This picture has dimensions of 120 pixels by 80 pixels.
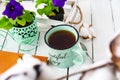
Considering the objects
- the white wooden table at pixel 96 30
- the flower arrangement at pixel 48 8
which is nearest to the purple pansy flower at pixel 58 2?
the flower arrangement at pixel 48 8

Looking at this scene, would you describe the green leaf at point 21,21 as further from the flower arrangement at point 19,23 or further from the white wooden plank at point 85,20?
the white wooden plank at point 85,20

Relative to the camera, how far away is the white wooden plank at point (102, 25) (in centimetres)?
65

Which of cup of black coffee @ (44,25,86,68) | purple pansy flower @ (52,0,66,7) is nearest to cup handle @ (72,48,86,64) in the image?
cup of black coffee @ (44,25,86,68)

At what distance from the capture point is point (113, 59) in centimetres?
52

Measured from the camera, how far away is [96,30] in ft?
2.30

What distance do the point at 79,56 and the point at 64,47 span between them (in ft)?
0.15

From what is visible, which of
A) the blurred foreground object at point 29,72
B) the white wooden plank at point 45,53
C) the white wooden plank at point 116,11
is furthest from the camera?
the white wooden plank at point 116,11

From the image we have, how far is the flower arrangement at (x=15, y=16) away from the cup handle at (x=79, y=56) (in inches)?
5.8

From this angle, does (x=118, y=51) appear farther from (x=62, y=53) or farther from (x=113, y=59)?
(x=62, y=53)

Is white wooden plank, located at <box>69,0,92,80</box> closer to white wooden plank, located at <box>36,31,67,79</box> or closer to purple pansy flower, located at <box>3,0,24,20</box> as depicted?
white wooden plank, located at <box>36,31,67,79</box>

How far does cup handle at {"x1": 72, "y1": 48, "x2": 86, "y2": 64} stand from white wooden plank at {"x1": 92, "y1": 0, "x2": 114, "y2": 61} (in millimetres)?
50

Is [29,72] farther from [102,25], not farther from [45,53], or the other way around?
[102,25]

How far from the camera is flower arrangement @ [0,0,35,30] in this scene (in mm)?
595

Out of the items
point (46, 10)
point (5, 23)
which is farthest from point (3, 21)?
point (46, 10)
